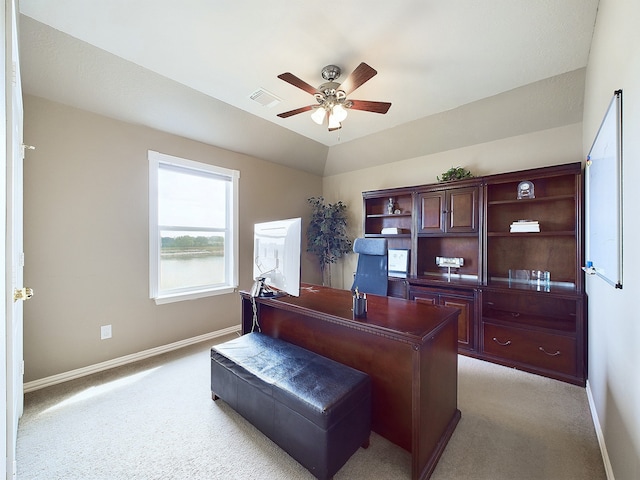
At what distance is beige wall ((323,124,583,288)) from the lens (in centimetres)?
294

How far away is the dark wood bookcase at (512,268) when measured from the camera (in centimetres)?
250

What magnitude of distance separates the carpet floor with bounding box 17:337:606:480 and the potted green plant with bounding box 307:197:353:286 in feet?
8.66

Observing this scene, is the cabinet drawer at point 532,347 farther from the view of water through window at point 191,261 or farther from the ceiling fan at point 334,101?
the view of water through window at point 191,261

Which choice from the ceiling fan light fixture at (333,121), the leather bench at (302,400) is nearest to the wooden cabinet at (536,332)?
the leather bench at (302,400)

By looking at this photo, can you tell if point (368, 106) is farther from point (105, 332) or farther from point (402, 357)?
point (105, 332)

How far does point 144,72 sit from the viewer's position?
95.0 inches

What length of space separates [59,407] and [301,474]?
1.97 m

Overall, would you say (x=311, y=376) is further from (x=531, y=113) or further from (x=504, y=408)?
(x=531, y=113)

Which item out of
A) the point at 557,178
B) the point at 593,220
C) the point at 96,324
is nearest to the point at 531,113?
the point at 557,178

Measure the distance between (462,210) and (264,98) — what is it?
2579 mm

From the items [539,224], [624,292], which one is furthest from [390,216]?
[624,292]

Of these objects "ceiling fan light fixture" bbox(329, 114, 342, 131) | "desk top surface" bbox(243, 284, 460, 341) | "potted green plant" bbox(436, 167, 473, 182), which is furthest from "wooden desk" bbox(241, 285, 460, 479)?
"potted green plant" bbox(436, 167, 473, 182)

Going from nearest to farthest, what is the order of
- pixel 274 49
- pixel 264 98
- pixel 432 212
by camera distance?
pixel 274 49 < pixel 264 98 < pixel 432 212

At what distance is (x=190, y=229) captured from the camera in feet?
11.0
